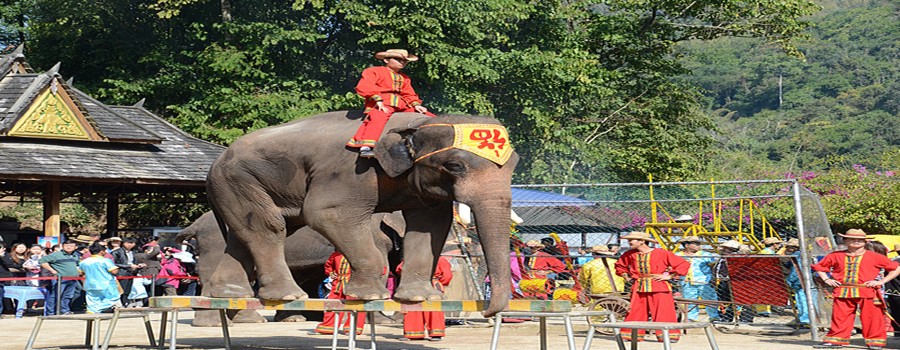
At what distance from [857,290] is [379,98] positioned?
248 inches

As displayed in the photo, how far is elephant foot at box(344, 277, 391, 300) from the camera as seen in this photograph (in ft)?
33.1

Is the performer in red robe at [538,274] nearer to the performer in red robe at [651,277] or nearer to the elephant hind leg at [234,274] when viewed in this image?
the performer in red robe at [651,277]

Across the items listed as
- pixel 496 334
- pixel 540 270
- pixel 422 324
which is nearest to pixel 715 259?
pixel 540 270

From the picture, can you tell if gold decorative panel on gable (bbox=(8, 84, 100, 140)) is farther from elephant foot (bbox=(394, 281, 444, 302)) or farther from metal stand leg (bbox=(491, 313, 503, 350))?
metal stand leg (bbox=(491, 313, 503, 350))

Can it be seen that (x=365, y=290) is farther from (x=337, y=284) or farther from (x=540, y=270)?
(x=540, y=270)

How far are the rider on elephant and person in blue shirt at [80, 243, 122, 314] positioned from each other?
9523mm

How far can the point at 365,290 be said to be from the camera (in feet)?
33.2

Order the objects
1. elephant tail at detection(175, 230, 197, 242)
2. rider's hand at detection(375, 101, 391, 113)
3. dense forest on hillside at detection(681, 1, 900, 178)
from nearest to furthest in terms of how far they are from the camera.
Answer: rider's hand at detection(375, 101, 391, 113)
elephant tail at detection(175, 230, 197, 242)
dense forest on hillside at detection(681, 1, 900, 178)

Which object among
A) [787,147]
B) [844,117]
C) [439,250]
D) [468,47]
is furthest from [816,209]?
[844,117]

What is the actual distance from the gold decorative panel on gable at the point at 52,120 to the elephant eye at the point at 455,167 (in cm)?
1507

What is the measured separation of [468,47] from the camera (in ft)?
100

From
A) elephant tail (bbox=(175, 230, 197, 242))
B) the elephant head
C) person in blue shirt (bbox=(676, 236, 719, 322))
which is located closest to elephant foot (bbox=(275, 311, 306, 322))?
elephant tail (bbox=(175, 230, 197, 242))

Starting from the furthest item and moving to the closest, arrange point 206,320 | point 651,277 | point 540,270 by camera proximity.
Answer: point 540,270
point 206,320
point 651,277

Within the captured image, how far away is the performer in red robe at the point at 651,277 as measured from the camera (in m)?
13.7
